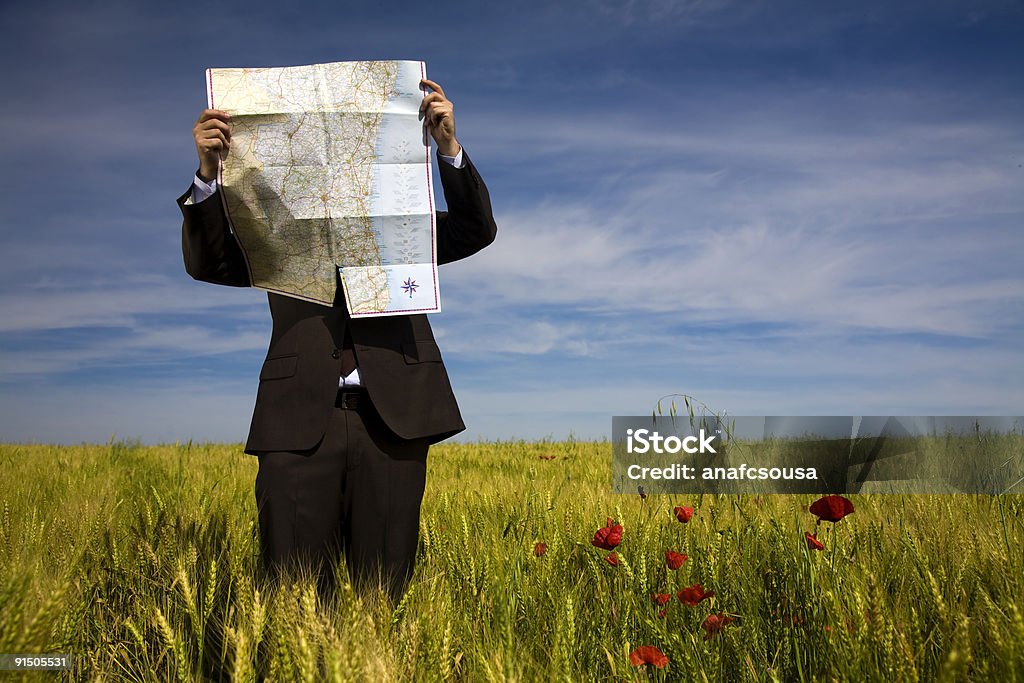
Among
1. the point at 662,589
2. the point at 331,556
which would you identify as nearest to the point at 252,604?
the point at 331,556

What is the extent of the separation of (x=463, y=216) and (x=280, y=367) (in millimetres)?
843

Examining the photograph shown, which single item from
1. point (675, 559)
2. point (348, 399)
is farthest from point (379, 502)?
point (675, 559)

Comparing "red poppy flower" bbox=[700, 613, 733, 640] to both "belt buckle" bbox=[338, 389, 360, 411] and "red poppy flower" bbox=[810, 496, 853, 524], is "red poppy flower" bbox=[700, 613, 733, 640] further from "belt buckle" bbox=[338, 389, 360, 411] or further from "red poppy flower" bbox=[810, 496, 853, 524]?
"belt buckle" bbox=[338, 389, 360, 411]

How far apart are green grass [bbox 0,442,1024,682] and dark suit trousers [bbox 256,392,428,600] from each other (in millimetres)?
145

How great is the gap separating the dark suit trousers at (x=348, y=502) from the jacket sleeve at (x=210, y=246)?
0.66 metres

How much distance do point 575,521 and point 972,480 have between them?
2.55m

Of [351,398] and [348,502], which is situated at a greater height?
[351,398]

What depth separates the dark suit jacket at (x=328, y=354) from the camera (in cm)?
258

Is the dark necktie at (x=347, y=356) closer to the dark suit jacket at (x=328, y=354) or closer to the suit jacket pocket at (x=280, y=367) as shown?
the dark suit jacket at (x=328, y=354)

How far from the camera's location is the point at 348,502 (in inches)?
106

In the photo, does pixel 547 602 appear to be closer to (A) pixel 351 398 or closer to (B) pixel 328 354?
(A) pixel 351 398

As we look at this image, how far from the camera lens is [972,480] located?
4492 mm

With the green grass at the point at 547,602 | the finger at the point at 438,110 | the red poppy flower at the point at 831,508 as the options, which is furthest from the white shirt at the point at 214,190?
the red poppy flower at the point at 831,508

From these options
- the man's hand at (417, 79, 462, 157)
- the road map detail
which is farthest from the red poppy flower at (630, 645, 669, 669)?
the man's hand at (417, 79, 462, 157)
